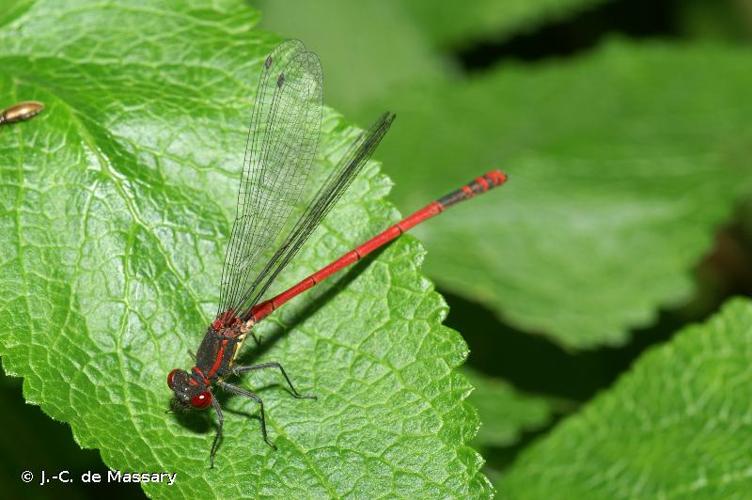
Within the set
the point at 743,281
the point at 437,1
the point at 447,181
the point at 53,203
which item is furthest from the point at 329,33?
the point at 53,203

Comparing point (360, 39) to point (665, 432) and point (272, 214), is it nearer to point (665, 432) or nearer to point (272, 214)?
point (272, 214)

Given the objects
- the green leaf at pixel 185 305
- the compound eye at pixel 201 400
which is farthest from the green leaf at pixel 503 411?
the compound eye at pixel 201 400

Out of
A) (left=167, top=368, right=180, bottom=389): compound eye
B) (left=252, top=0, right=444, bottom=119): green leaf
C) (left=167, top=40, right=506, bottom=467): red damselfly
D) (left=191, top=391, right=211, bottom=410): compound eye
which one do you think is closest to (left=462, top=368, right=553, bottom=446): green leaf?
(left=167, top=40, right=506, bottom=467): red damselfly

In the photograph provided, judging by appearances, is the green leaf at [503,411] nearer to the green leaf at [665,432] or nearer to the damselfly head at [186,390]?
the green leaf at [665,432]

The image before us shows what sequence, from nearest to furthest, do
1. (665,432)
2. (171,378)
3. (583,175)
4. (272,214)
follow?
(171,378) < (272,214) < (665,432) < (583,175)

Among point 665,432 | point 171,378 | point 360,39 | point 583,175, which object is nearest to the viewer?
point 171,378

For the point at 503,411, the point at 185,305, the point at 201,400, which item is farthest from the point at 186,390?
the point at 503,411

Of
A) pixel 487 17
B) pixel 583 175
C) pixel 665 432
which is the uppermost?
pixel 487 17
